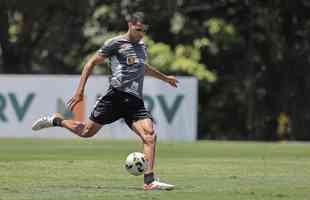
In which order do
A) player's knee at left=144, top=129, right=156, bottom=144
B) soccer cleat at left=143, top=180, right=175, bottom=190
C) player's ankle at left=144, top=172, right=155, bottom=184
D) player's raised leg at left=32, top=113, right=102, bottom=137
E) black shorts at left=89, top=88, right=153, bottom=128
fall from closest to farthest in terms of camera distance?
soccer cleat at left=143, top=180, right=175, bottom=190 < player's ankle at left=144, top=172, right=155, bottom=184 < player's knee at left=144, top=129, right=156, bottom=144 < black shorts at left=89, top=88, right=153, bottom=128 < player's raised leg at left=32, top=113, right=102, bottom=137

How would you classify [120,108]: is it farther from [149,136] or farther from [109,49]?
[109,49]

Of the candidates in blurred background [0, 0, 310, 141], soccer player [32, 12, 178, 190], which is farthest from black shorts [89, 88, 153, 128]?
blurred background [0, 0, 310, 141]

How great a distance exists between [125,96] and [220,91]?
36360 millimetres

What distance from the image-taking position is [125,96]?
46.8ft

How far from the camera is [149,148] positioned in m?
13.9

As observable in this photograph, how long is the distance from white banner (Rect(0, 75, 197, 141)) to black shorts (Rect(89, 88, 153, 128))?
2013 centimetres

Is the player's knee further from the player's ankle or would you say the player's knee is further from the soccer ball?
the player's ankle

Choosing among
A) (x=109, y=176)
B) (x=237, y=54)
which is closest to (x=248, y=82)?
(x=237, y=54)

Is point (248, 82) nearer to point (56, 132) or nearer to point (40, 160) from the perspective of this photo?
point (56, 132)

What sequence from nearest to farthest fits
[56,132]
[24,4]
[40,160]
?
1. [40,160]
2. [56,132]
3. [24,4]

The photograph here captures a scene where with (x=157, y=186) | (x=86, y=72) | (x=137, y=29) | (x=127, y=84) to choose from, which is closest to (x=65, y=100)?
(x=127, y=84)

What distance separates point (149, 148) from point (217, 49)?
3617 centimetres

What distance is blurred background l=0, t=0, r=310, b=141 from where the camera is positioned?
4669 cm

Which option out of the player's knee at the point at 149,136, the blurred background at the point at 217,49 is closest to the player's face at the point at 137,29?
the player's knee at the point at 149,136
